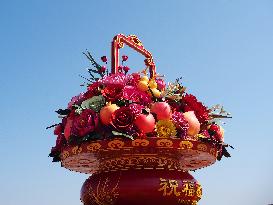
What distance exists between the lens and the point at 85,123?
4875mm

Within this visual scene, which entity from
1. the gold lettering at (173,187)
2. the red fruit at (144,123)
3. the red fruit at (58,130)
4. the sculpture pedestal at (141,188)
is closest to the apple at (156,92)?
the red fruit at (144,123)

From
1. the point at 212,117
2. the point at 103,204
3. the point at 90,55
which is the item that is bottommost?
the point at 103,204

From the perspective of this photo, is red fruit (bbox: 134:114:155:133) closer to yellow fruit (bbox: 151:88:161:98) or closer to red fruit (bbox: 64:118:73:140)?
yellow fruit (bbox: 151:88:161:98)

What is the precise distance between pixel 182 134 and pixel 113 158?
81cm

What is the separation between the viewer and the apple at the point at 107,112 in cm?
479

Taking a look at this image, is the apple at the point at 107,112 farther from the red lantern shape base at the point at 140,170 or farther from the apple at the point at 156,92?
the apple at the point at 156,92

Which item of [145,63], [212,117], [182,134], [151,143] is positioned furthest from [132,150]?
[145,63]

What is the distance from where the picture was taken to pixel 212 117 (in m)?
5.66

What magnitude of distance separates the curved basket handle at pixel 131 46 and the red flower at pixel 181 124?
108 cm

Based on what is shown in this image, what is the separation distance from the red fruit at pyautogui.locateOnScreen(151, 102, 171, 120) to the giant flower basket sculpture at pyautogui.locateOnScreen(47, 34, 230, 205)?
1 cm

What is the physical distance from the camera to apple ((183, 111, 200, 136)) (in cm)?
500

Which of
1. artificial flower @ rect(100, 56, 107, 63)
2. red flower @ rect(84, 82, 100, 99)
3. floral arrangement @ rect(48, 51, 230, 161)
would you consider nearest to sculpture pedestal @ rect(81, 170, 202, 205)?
floral arrangement @ rect(48, 51, 230, 161)

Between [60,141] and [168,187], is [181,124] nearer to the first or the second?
[168,187]

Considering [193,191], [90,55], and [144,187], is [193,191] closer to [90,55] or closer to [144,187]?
[144,187]
